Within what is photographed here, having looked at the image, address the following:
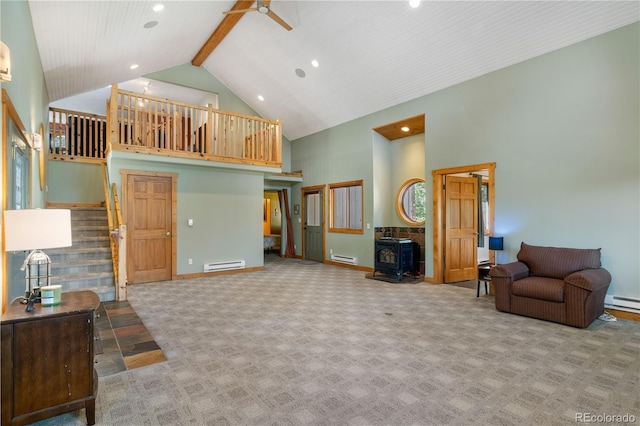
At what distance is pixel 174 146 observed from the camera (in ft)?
21.5

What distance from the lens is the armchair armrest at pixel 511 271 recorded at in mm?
4547

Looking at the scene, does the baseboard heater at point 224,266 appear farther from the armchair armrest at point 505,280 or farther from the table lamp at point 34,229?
the armchair armrest at point 505,280

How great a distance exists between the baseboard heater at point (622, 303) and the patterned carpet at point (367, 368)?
1.08 ft

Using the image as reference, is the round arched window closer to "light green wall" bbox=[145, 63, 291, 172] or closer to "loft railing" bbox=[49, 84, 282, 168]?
"loft railing" bbox=[49, 84, 282, 168]

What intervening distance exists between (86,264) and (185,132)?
2.99 m

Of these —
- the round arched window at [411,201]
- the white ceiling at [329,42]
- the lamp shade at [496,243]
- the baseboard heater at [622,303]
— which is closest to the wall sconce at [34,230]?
the white ceiling at [329,42]

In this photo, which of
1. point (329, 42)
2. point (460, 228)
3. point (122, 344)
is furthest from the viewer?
point (460, 228)

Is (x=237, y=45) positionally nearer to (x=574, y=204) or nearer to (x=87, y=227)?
(x=87, y=227)

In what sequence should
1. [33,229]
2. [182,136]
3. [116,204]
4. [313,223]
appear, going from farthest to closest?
[313,223], [182,136], [116,204], [33,229]

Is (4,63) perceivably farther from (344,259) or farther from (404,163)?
(344,259)

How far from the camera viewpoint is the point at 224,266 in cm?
746

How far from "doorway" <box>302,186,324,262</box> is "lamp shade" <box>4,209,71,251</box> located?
7570 mm

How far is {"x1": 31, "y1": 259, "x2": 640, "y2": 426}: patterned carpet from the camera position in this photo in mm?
2254

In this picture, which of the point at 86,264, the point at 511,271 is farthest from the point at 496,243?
the point at 86,264
